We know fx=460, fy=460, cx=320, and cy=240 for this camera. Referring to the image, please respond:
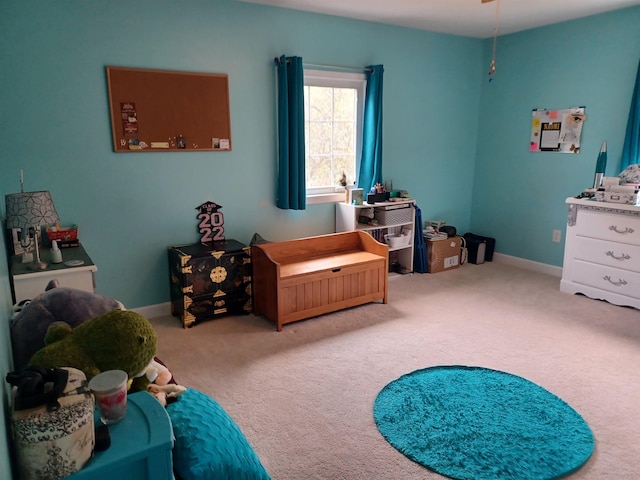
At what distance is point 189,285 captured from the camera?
3307 mm

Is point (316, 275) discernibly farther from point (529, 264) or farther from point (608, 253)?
point (529, 264)

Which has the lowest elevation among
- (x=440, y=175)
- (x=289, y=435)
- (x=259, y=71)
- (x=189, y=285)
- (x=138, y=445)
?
(x=289, y=435)

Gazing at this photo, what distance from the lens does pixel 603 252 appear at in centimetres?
373

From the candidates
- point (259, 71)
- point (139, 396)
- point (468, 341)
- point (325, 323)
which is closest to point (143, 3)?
point (259, 71)

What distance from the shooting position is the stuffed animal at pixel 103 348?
1.25 metres

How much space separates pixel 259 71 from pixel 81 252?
1928 mm

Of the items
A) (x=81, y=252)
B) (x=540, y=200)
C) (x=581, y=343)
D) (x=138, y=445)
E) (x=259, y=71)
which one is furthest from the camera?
(x=540, y=200)

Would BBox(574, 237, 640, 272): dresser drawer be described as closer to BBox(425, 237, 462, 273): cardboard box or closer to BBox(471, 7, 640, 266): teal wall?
BBox(471, 7, 640, 266): teal wall

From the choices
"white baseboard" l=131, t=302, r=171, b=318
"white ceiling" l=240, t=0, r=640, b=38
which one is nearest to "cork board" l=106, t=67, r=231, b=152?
"white ceiling" l=240, t=0, r=640, b=38

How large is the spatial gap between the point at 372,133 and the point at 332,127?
37 cm

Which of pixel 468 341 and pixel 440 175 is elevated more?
pixel 440 175

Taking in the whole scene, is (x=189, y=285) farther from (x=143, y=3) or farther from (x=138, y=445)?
(x=138, y=445)

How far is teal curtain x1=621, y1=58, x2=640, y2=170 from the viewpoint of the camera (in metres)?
3.74

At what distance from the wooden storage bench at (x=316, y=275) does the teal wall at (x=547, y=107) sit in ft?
6.45
